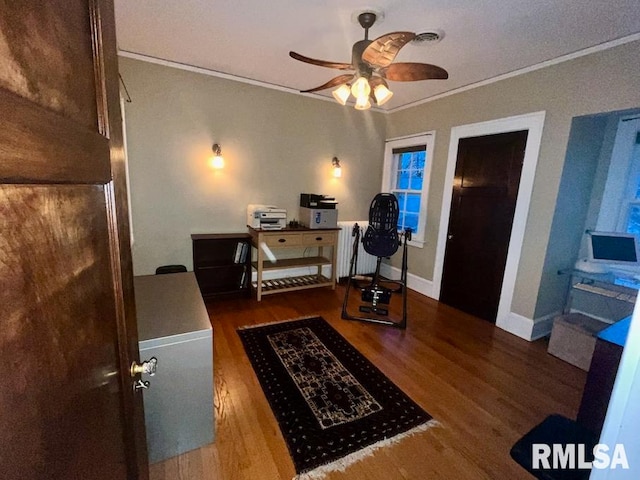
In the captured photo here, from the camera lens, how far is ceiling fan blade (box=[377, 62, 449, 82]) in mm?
1745

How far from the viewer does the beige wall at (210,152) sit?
290 centimetres

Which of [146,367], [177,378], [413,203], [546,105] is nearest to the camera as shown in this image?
[146,367]

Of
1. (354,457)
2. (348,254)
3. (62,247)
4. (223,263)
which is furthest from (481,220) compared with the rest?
(62,247)

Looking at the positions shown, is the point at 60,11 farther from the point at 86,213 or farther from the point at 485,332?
the point at 485,332

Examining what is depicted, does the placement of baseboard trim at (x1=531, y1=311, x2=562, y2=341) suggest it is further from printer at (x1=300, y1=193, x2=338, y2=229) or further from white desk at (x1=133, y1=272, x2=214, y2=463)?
white desk at (x1=133, y1=272, x2=214, y2=463)

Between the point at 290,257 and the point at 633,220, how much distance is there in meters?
3.60

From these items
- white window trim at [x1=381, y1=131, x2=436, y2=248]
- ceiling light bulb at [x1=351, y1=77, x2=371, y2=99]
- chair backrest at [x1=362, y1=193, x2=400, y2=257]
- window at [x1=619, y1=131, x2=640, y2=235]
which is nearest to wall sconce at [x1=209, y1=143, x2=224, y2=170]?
chair backrest at [x1=362, y1=193, x2=400, y2=257]

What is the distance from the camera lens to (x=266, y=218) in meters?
3.24

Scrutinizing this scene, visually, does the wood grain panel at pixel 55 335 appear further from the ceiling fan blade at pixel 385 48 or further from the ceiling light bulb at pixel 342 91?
the ceiling light bulb at pixel 342 91

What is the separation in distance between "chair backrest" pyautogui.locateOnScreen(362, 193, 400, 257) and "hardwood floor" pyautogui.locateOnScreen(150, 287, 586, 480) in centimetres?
79

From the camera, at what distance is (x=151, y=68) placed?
9.21 feet

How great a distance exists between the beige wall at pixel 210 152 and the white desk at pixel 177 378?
1.87m

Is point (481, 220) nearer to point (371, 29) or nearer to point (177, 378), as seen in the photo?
point (371, 29)

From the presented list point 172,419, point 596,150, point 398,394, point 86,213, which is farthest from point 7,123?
point 596,150
